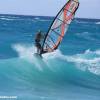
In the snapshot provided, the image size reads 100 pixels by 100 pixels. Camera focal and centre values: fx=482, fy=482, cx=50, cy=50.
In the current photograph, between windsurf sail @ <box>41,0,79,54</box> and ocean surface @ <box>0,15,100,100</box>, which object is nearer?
ocean surface @ <box>0,15,100,100</box>

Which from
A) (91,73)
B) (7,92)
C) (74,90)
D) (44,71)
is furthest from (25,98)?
(91,73)

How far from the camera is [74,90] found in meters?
14.5

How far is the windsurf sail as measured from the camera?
14222mm

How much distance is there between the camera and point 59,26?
14773mm

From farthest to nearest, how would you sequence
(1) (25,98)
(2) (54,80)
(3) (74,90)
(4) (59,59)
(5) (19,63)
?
(4) (59,59), (5) (19,63), (2) (54,80), (3) (74,90), (1) (25,98)

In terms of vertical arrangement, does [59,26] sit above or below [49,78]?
above

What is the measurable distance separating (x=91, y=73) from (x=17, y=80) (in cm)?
333

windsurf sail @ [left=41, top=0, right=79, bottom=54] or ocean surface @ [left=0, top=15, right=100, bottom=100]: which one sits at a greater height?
windsurf sail @ [left=41, top=0, right=79, bottom=54]

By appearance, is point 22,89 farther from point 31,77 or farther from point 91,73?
point 91,73

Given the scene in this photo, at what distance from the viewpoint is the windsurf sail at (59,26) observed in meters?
14.2

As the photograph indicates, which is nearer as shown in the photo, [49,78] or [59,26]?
[59,26]

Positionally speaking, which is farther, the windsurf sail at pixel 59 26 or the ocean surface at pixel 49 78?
the windsurf sail at pixel 59 26

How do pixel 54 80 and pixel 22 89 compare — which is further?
pixel 54 80

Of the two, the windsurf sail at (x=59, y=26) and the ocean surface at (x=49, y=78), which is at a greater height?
the windsurf sail at (x=59, y=26)
